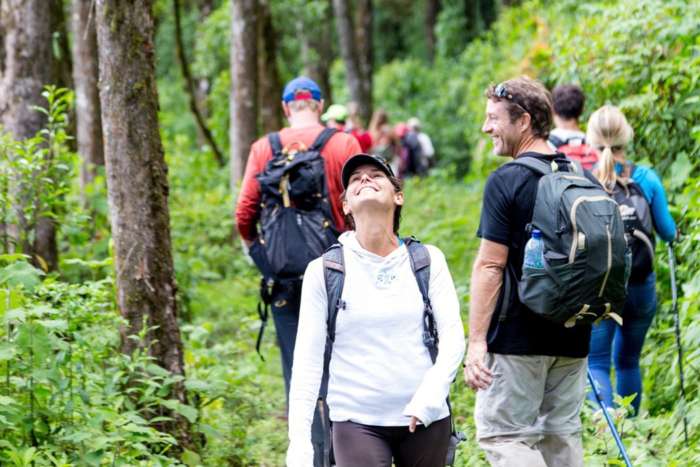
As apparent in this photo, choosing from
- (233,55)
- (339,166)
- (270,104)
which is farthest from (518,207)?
(270,104)

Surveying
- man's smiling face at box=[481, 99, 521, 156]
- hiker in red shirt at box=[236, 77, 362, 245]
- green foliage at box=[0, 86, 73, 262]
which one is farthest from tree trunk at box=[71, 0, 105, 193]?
man's smiling face at box=[481, 99, 521, 156]

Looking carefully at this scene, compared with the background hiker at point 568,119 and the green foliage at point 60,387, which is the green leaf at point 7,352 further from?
the background hiker at point 568,119

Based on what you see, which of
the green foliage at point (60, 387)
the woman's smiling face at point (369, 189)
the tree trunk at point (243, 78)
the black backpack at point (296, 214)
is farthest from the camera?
the tree trunk at point (243, 78)

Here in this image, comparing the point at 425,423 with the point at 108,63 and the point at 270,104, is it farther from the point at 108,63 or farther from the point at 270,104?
the point at 270,104

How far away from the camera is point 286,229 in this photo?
5.76 m

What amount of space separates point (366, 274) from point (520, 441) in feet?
3.71

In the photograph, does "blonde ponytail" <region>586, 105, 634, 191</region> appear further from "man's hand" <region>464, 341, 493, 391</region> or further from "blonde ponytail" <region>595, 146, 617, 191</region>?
"man's hand" <region>464, 341, 493, 391</region>

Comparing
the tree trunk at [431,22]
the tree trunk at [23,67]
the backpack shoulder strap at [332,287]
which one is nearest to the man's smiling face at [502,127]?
the backpack shoulder strap at [332,287]

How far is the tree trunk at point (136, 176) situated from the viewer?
5621mm

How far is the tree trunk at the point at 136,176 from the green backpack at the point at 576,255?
8.02 ft

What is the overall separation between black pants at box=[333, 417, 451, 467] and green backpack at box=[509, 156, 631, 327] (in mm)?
690

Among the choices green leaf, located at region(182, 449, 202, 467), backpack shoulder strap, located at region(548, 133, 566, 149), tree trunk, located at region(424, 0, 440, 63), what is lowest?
green leaf, located at region(182, 449, 202, 467)

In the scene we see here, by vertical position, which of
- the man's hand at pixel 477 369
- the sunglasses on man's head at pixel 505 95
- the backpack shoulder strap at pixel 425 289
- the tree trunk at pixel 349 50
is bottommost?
the man's hand at pixel 477 369

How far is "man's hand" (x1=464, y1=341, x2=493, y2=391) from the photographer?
4262mm
